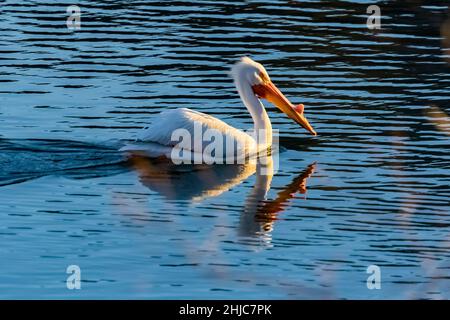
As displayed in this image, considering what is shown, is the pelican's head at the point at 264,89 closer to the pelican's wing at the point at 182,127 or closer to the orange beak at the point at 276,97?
the orange beak at the point at 276,97

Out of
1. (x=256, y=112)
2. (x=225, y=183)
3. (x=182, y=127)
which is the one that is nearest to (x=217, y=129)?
(x=182, y=127)

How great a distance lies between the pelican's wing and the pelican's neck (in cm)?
57

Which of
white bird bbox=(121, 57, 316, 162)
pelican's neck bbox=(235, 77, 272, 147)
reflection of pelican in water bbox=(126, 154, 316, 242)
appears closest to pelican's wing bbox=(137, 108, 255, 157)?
white bird bbox=(121, 57, 316, 162)

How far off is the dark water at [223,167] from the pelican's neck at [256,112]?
0.28 metres

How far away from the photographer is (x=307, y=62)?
56.2 ft

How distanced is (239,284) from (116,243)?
4.06 ft

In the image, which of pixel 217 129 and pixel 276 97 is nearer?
pixel 217 129

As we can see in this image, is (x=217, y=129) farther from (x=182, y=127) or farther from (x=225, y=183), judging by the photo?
(x=225, y=183)

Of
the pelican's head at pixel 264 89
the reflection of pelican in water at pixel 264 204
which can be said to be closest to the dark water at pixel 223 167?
the reflection of pelican in water at pixel 264 204

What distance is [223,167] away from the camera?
1322 centimetres

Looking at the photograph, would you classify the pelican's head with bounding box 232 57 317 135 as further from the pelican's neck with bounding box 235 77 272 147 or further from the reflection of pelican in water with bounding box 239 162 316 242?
the reflection of pelican in water with bounding box 239 162 316 242

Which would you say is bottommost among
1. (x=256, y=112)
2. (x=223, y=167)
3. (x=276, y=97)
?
(x=223, y=167)

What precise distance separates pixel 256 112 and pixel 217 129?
3.26 ft
